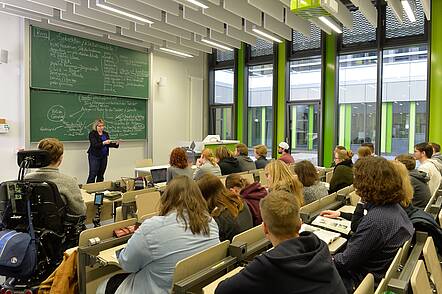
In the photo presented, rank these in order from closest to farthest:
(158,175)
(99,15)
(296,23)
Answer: (158,175) → (99,15) → (296,23)

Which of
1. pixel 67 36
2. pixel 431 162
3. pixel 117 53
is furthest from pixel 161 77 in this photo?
pixel 431 162

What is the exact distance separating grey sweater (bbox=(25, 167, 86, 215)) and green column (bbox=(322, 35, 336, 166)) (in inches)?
262

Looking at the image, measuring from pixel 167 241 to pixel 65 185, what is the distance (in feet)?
4.86

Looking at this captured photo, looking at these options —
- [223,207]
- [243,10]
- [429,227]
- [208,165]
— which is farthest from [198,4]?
[429,227]

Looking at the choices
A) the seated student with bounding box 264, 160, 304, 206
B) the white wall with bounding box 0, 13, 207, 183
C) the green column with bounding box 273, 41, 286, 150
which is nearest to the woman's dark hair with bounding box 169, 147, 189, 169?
the seated student with bounding box 264, 160, 304, 206

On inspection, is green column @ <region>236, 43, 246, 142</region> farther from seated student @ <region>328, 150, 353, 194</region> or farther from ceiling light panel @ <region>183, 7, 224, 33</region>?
seated student @ <region>328, 150, 353, 194</region>

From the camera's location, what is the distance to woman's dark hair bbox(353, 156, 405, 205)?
2.11 meters

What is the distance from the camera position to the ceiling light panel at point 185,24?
22.1 feet

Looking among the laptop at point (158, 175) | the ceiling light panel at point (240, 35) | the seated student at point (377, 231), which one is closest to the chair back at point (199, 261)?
the seated student at point (377, 231)

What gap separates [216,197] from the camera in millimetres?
2561

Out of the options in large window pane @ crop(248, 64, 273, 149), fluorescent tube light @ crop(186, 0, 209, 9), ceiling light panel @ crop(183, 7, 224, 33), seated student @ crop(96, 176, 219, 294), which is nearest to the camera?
seated student @ crop(96, 176, 219, 294)

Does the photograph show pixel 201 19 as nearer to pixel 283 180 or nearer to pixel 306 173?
pixel 306 173

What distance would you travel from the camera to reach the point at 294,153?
9234 millimetres

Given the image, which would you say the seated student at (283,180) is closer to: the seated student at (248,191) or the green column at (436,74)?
the seated student at (248,191)
